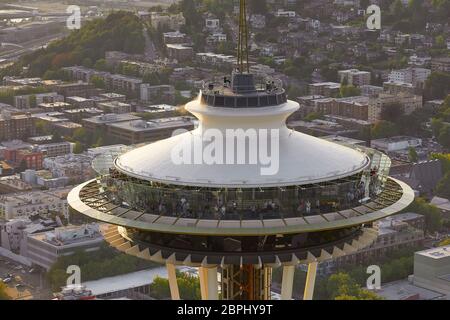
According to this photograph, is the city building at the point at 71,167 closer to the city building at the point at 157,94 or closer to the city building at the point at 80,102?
the city building at the point at 80,102

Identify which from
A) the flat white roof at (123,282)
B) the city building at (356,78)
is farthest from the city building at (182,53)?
the flat white roof at (123,282)

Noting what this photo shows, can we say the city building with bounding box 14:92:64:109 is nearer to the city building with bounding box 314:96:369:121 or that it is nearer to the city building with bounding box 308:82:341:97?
the city building with bounding box 308:82:341:97

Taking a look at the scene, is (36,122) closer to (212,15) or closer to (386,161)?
(212,15)

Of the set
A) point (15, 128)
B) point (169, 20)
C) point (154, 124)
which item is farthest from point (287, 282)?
point (169, 20)

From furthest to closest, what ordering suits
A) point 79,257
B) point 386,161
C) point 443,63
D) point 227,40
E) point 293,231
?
point 227,40 < point 443,63 < point 79,257 < point 386,161 < point 293,231
